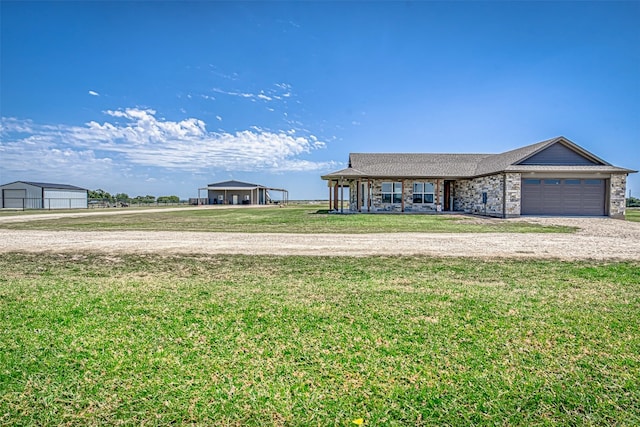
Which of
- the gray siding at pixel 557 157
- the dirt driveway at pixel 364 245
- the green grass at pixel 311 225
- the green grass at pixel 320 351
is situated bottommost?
the green grass at pixel 320 351

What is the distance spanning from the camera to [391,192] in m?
27.0

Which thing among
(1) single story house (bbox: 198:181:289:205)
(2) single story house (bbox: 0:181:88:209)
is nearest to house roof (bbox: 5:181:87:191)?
(2) single story house (bbox: 0:181:88:209)

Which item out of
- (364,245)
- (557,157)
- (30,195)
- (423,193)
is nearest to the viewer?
(364,245)

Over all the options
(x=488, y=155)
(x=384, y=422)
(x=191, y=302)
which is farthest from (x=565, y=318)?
(x=488, y=155)

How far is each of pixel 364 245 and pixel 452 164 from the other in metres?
22.4

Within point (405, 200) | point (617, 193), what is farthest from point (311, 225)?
point (617, 193)

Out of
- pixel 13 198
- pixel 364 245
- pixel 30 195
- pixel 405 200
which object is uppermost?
pixel 30 195

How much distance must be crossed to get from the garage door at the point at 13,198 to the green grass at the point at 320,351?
51.4m

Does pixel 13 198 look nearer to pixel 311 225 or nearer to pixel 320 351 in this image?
pixel 311 225

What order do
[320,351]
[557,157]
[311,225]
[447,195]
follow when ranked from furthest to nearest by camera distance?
[447,195]
[557,157]
[311,225]
[320,351]

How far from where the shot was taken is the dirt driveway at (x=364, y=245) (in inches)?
328

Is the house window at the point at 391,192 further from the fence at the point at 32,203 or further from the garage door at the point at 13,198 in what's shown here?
the garage door at the point at 13,198

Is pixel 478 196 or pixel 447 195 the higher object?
pixel 447 195

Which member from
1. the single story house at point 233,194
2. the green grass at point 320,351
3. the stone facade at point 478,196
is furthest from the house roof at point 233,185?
the green grass at point 320,351
